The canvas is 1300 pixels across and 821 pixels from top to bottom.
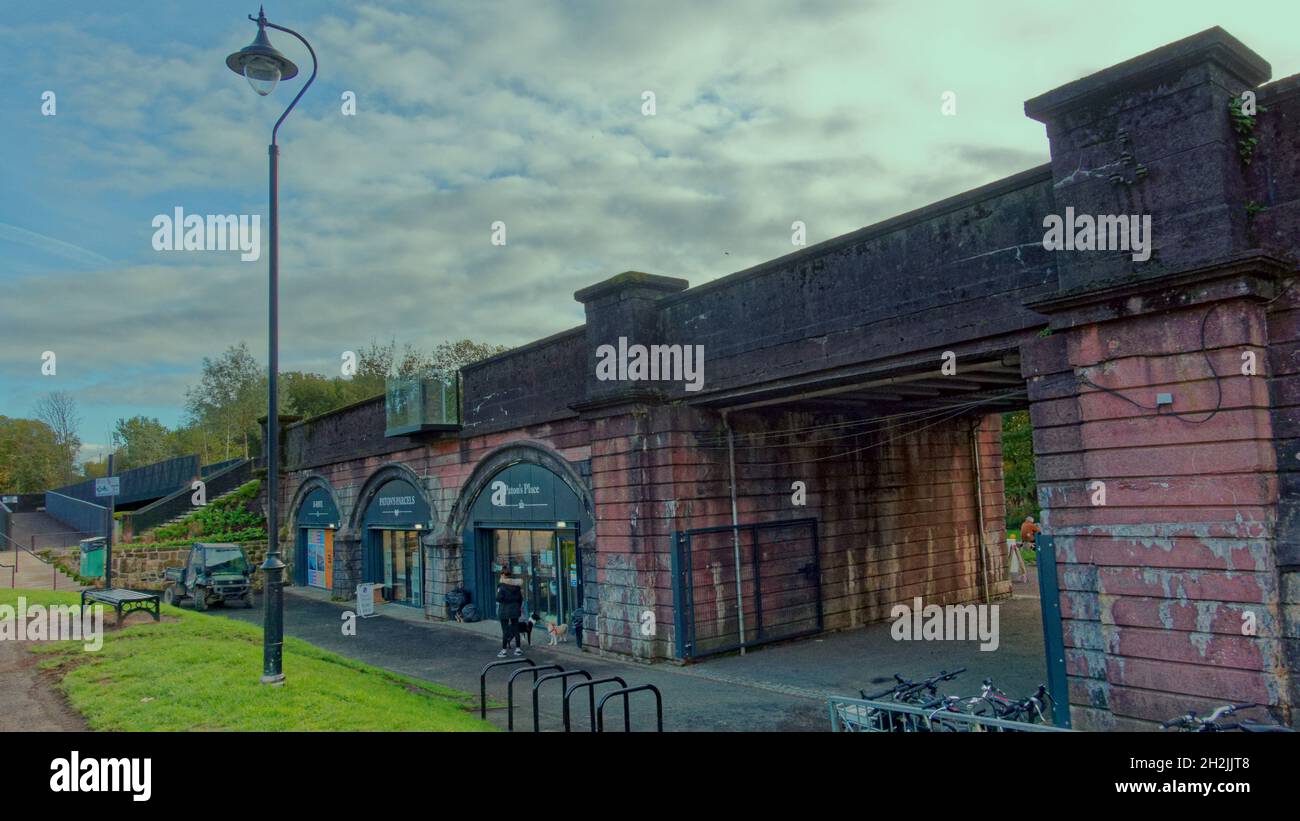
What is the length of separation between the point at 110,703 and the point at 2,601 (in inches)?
455

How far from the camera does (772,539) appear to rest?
1603 centimetres

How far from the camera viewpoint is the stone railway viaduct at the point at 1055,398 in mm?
7543

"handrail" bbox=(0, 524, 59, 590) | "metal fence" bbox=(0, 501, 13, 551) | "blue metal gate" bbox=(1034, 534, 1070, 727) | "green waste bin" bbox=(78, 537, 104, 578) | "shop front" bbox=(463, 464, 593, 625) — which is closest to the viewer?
"blue metal gate" bbox=(1034, 534, 1070, 727)

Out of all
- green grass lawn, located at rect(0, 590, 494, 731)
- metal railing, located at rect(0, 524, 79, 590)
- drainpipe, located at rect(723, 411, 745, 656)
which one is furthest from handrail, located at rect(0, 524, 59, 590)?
drainpipe, located at rect(723, 411, 745, 656)

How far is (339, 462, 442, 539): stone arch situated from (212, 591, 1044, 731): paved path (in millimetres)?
4410

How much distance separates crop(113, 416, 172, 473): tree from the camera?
6719 centimetres

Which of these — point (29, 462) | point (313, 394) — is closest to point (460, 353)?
point (313, 394)

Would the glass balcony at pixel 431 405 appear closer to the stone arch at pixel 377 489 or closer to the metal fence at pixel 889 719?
the stone arch at pixel 377 489

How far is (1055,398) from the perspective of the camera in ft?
30.1

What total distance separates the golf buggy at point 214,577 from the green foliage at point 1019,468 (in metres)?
28.6

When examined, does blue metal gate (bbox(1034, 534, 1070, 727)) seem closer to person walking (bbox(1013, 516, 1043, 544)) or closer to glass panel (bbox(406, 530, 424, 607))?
glass panel (bbox(406, 530, 424, 607))

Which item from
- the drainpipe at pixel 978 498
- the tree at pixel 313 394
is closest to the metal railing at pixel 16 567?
the tree at pixel 313 394
